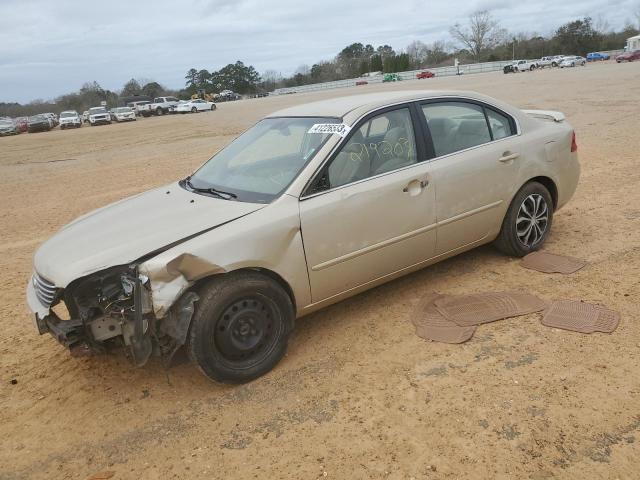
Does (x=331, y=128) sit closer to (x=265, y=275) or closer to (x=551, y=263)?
(x=265, y=275)

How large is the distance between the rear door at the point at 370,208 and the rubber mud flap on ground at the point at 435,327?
0.38 metres

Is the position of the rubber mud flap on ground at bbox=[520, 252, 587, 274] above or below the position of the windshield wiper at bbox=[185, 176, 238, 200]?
below

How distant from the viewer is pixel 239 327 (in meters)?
3.31

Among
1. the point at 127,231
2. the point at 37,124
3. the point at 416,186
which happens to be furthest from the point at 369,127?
the point at 37,124

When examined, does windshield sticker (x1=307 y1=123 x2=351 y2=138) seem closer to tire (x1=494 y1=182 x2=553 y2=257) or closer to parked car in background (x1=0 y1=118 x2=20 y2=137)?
tire (x1=494 y1=182 x2=553 y2=257)

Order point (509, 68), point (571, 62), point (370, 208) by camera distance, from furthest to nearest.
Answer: point (509, 68), point (571, 62), point (370, 208)

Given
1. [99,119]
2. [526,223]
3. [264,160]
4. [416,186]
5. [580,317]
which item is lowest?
[580,317]

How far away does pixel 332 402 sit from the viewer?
3129 mm

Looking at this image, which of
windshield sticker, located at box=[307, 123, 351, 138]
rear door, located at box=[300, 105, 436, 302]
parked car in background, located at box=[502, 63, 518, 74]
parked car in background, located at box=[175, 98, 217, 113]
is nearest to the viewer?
rear door, located at box=[300, 105, 436, 302]

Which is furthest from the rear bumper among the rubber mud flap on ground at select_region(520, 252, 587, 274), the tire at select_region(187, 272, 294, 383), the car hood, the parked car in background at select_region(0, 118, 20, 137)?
the parked car in background at select_region(0, 118, 20, 137)

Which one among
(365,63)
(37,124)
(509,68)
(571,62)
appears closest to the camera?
(37,124)

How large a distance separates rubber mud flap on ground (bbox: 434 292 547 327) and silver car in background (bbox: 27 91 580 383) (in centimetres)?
41

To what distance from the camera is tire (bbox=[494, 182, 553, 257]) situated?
471cm

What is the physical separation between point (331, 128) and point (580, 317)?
2271mm
